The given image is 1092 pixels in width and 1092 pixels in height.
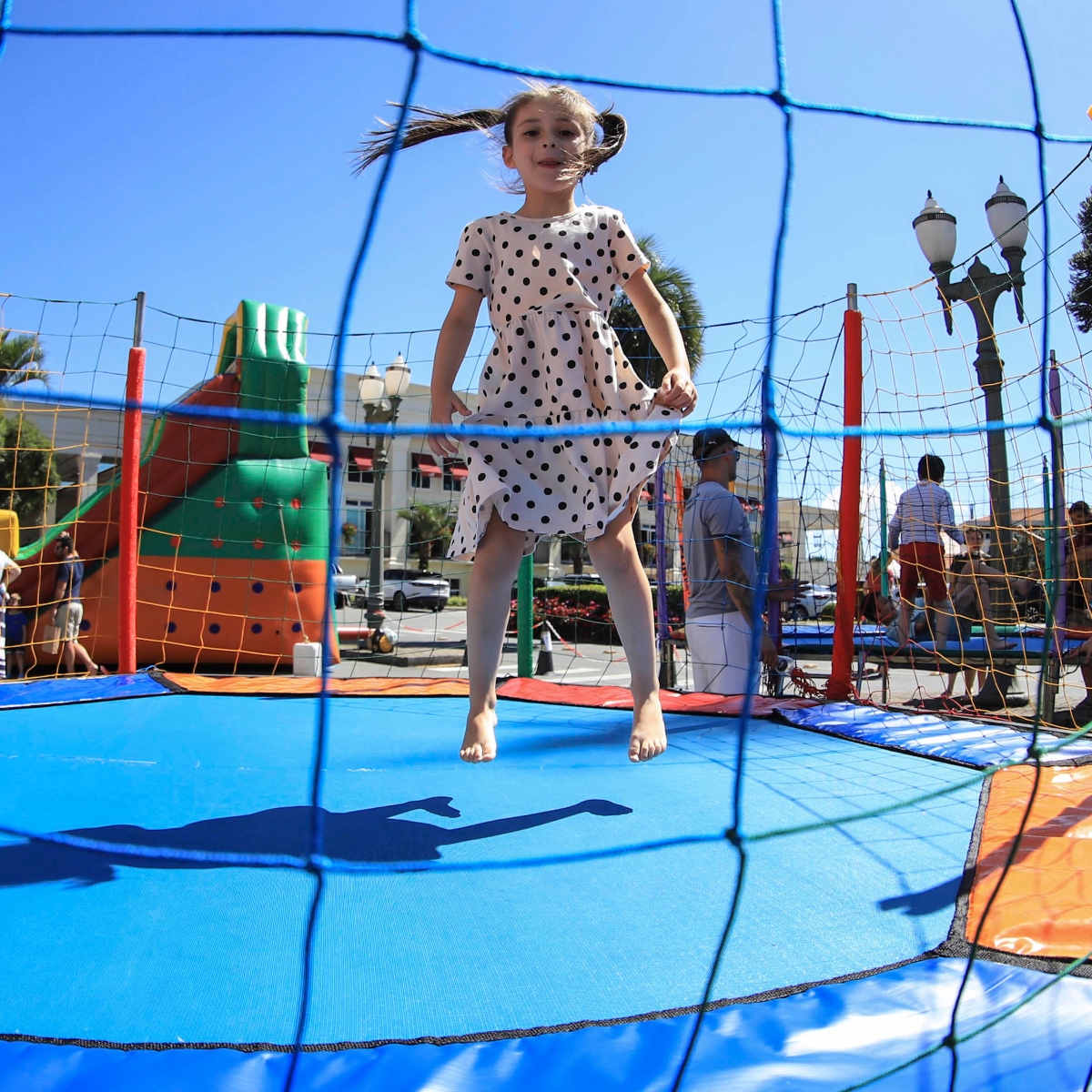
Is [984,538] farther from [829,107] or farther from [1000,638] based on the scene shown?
[829,107]

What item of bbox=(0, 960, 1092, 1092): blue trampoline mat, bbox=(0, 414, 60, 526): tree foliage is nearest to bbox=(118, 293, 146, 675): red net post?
bbox=(0, 960, 1092, 1092): blue trampoline mat

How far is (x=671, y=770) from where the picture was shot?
64.4 inches

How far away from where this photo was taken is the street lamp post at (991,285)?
313cm

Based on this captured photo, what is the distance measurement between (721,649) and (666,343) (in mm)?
1606

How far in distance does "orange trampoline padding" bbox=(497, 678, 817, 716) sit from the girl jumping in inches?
38.6

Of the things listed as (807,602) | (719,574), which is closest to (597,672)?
(719,574)

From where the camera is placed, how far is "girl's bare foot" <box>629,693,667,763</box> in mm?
1378

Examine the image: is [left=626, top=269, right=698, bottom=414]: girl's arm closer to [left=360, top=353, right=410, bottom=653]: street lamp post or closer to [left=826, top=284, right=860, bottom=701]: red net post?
[left=826, top=284, right=860, bottom=701]: red net post

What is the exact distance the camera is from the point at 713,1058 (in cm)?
72

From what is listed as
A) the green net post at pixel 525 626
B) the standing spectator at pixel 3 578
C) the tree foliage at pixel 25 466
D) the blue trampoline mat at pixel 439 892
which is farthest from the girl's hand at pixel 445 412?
the tree foliage at pixel 25 466

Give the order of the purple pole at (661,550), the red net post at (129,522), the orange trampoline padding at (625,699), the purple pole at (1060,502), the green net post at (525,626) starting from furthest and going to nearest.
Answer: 1. the purple pole at (661,550)
2. the green net post at (525,626)
3. the red net post at (129,522)
4. the orange trampoline padding at (625,699)
5. the purple pole at (1060,502)

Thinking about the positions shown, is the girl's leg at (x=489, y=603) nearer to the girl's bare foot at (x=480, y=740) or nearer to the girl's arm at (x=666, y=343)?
the girl's bare foot at (x=480, y=740)

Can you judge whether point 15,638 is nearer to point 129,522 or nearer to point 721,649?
point 129,522

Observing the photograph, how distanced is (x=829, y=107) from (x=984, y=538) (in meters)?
5.09
